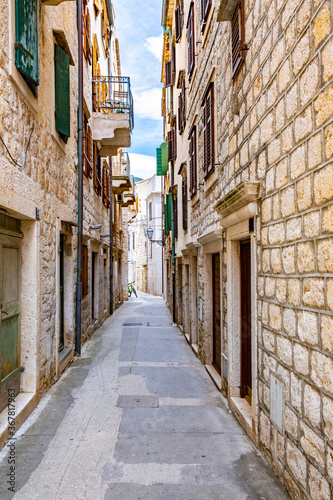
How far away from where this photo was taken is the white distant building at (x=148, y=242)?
2931 cm

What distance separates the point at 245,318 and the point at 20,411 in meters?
2.80

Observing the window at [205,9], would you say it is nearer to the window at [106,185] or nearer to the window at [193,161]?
the window at [193,161]

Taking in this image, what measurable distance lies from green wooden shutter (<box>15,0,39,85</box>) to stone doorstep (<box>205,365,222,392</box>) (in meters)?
4.66

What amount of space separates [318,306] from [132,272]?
127 feet

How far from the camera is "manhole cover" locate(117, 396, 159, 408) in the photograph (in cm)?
506

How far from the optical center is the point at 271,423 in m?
3.40

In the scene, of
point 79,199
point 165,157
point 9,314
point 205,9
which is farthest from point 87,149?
point 165,157

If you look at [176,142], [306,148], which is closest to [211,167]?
[306,148]

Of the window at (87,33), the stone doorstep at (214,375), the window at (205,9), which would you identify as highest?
the window at (87,33)

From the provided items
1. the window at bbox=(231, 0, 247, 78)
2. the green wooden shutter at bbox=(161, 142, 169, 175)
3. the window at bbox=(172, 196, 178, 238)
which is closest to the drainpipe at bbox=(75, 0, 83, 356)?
the window at bbox=(231, 0, 247, 78)

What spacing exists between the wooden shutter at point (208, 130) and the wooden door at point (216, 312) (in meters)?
1.56

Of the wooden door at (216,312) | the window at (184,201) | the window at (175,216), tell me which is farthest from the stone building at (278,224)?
the window at (175,216)

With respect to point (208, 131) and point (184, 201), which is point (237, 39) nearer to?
point (208, 131)

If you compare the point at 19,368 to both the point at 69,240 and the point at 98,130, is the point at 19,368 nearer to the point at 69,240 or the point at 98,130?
the point at 69,240
